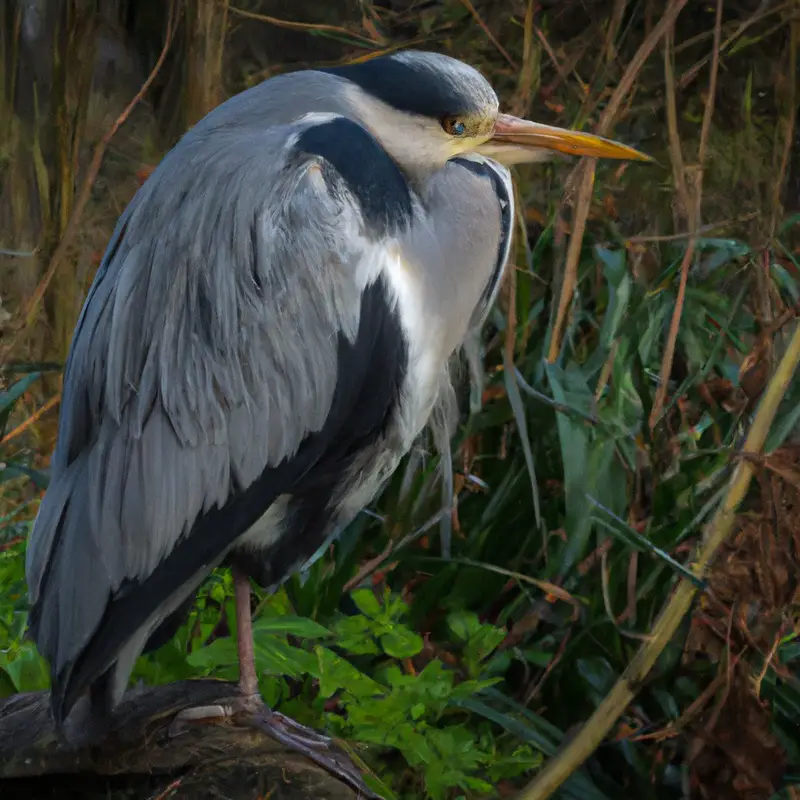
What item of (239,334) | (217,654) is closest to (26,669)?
(217,654)

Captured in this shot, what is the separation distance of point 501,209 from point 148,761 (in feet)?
2.86

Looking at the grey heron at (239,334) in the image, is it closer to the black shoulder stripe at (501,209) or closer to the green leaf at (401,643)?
the black shoulder stripe at (501,209)

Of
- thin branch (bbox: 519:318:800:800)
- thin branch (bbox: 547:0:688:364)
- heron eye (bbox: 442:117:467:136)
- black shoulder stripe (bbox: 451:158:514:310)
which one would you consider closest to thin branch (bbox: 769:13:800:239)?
thin branch (bbox: 547:0:688:364)

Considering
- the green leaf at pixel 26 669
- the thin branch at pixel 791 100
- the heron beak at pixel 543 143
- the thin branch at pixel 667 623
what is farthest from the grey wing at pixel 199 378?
the thin branch at pixel 791 100

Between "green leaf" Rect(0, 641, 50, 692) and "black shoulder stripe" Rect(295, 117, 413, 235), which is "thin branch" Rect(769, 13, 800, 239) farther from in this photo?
"green leaf" Rect(0, 641, 50, 692)

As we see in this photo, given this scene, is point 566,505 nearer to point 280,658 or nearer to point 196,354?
point 280,658

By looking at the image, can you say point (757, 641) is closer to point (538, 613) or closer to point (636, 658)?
point (636, 658)

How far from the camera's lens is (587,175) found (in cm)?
206

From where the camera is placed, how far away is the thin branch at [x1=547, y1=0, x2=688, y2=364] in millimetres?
2033

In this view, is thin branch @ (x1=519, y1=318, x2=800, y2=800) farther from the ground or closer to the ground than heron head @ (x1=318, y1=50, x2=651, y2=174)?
closer to the ground

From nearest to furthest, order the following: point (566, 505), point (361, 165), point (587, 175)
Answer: point (361, 165), point (566, 505), point (587, 175)

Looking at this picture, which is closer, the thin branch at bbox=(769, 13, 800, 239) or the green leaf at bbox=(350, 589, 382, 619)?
the green leaf at bbox=(350, 589, 382, 619)

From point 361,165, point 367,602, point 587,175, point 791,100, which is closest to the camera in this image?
point 361,165

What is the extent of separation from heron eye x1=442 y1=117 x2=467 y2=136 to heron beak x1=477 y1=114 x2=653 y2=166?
45 mm
